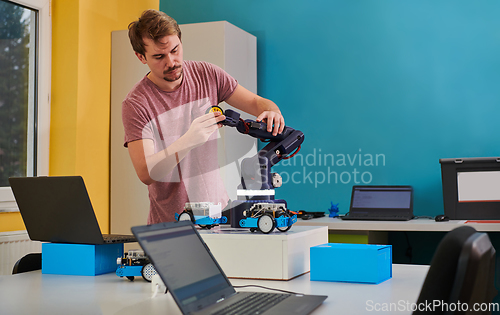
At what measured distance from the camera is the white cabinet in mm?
2943

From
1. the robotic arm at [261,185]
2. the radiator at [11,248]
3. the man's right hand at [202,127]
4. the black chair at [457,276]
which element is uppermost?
the man's right hand at [202,127]

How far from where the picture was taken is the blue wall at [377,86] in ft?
9.16

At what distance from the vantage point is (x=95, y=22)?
10.1ft

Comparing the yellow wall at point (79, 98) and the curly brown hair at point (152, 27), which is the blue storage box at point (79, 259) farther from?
the yellow wall at point (79, 98)

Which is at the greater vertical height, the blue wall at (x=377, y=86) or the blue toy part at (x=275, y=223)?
the blue wall at (x=377, y=86)

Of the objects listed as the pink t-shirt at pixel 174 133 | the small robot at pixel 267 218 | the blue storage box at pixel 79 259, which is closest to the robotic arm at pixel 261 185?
the small robot at pixel 267 218

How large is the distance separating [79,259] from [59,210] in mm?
167

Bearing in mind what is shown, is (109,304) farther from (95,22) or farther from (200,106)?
(95,22)

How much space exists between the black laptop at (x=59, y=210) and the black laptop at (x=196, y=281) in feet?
1.71

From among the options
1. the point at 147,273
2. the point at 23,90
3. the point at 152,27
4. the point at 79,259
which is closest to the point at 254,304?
the point at 147,273

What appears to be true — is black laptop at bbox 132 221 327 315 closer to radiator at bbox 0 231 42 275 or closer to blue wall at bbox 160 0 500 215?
radiator at bbox 0 231 42 275

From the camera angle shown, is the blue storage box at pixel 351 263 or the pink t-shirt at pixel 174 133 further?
the pink t-shirt at pixel 174 133

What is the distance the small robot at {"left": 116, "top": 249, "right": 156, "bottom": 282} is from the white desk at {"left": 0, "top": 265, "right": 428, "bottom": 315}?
2 centimetres

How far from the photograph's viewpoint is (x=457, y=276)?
73 cm
